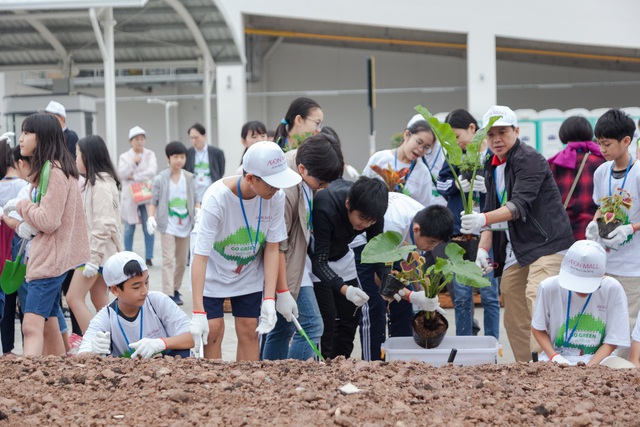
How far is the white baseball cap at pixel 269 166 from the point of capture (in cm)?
434

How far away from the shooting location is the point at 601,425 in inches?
118

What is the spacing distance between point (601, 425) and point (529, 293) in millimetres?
2253

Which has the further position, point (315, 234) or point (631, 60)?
point (631, 60)

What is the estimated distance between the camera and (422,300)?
5270mm

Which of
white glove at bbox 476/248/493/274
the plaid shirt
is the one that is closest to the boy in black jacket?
white glove at bbox 476/248/493/274

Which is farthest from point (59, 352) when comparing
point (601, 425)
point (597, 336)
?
point (601, 425)

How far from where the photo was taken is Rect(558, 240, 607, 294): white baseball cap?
182 inches

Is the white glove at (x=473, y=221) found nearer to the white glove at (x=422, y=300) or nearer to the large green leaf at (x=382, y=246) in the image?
the large green leaf at (x=382, y=246)

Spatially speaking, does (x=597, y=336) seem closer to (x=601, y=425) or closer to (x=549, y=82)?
(x=601, y=425)

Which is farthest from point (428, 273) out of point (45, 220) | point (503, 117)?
point (45, 220)

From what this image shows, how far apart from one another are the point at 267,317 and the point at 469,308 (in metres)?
2.30

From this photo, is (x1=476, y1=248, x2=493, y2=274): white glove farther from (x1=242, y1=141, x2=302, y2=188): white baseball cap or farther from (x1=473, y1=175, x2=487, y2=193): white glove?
(x1=242, y1=141, x2=302, y2=188): white baseball cap

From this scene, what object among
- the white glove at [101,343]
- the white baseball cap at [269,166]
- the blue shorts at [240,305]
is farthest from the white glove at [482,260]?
the white glove at [101,343]

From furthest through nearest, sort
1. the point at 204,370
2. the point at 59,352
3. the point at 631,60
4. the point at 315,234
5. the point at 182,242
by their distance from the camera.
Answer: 1. the point at 631,60
2. the point at 182,242
3. the point at 59,352
4. the point at 315,234
5. the point at 204,370
